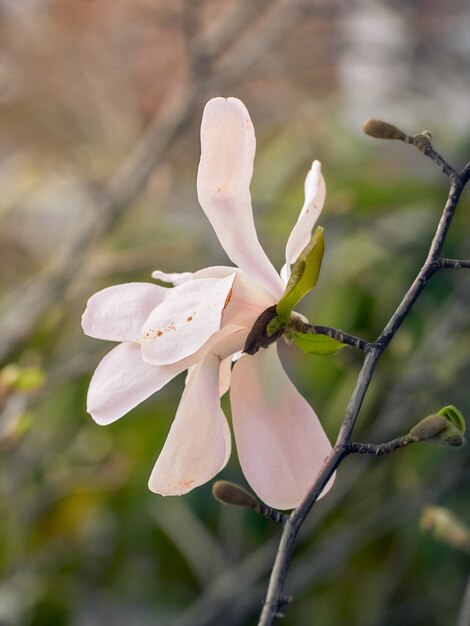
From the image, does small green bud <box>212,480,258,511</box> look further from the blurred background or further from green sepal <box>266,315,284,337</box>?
the blurred background

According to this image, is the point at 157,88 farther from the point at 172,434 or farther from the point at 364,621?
the point at 172,434

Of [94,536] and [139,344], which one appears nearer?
[139,344]

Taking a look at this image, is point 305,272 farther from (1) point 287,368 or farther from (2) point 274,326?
(1) point 287,368

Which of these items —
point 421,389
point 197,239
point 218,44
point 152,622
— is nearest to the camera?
point 421,389

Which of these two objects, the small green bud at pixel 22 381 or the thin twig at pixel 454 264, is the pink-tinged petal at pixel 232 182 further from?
the small green bud at pixel 22 381

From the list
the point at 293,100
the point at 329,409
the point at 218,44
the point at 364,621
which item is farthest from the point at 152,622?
the point at 293,100

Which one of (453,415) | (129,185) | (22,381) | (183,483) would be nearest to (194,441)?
(183,483)
